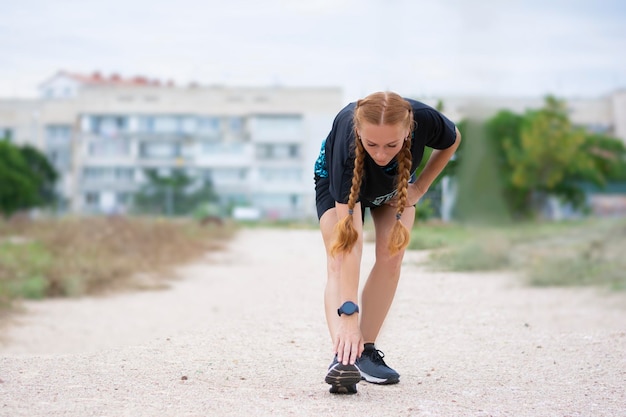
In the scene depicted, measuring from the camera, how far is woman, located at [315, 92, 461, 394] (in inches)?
167

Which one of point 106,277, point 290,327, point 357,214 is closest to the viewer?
point 357,214

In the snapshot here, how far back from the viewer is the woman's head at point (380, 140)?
4.19 m

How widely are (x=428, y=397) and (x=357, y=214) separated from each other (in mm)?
930

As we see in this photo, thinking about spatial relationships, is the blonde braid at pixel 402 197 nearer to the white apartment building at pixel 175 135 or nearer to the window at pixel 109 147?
the white apartment building at pixel 175 135

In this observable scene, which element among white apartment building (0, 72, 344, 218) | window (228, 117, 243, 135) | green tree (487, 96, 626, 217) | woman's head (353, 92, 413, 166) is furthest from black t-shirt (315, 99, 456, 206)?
window (228, 117, 243, 135)

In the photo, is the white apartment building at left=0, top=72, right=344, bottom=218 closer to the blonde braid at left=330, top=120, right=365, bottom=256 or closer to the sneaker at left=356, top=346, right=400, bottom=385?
the sneaker at left=356, top=346, right=400, bottom=385

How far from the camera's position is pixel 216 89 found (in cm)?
6353

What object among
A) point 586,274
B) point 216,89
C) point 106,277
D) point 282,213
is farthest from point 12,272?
point 216,89

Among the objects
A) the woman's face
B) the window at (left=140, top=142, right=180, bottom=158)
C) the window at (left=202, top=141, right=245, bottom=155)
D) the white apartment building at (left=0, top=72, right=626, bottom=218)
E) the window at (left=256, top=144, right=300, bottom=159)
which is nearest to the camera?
Result: the woman's face

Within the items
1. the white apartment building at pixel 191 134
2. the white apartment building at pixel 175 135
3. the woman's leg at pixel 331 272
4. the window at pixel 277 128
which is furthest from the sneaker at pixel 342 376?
the window at pixel 277 128

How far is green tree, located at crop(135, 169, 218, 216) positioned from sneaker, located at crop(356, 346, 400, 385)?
37441 mm

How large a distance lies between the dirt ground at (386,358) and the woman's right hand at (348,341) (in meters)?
0.20

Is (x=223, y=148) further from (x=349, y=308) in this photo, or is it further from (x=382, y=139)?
(x=382, y=139)

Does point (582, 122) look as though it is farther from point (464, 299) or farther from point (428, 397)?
point (428, 397)
